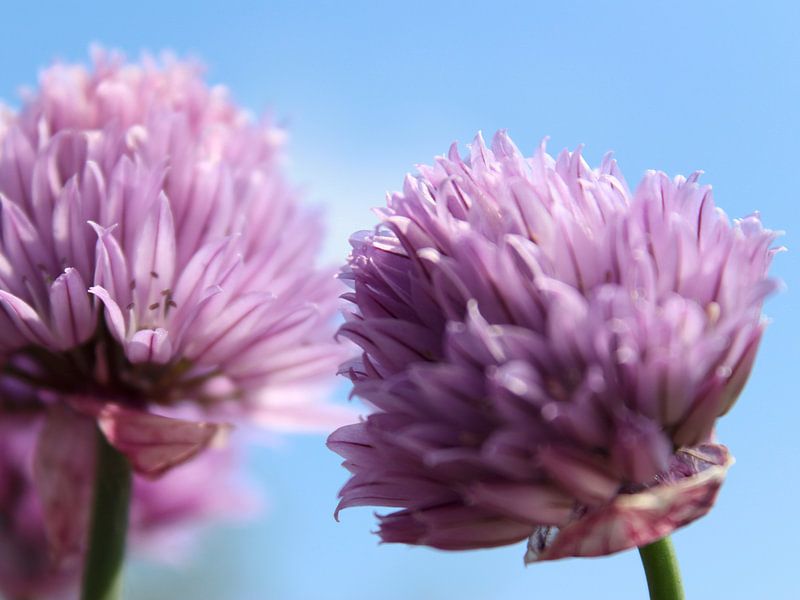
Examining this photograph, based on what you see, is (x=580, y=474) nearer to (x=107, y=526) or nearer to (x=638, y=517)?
(x=638, y=517)

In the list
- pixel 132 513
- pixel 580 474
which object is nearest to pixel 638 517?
pixel 580 474

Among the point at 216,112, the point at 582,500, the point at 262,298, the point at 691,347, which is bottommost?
the point at 582,500

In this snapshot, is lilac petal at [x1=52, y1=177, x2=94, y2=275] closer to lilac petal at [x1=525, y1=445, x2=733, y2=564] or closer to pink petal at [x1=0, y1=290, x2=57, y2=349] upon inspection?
pink petal at [x1=0, y1=290, x2=57, y2=349]

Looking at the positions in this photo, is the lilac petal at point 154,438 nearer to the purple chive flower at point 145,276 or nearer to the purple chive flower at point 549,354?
the purple chive flower at point 145,276

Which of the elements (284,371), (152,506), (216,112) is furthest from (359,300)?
(152,506)

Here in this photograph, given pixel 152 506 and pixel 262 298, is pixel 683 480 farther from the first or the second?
pixel 152 506

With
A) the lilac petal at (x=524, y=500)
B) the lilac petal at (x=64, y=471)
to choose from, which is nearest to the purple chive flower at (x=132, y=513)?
the lilac petal at (x=64, y=471)

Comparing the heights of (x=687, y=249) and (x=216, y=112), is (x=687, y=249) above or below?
below
